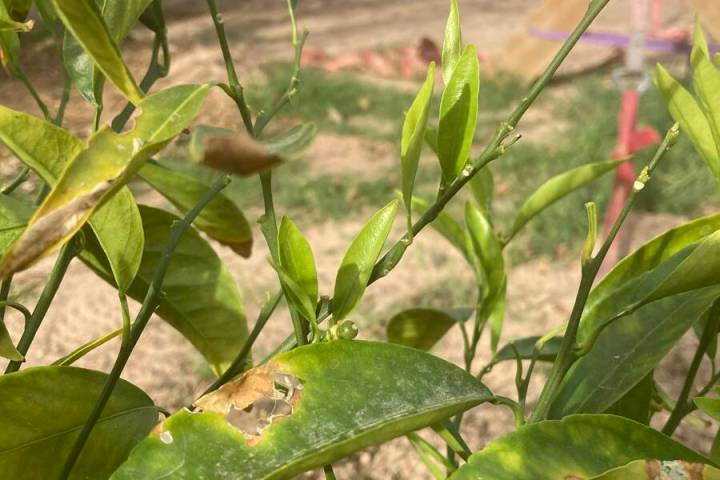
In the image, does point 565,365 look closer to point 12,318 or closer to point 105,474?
point 105,474

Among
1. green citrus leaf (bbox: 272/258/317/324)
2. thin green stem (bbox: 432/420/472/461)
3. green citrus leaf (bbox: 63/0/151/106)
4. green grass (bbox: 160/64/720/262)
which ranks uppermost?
green grass (bbox: 160/64/720/262)

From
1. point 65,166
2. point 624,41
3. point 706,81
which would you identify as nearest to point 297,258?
point 65,166

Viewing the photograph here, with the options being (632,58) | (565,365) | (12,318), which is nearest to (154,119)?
(565,365)

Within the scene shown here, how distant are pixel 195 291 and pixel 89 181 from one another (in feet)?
0.97

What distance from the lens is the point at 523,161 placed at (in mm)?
2484

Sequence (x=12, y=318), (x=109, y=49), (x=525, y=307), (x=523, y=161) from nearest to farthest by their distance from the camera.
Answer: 1. (x=109, y=49)
2. (x=12, y=318)
3. (x=525, y=307)
4. (x=523, y=161)

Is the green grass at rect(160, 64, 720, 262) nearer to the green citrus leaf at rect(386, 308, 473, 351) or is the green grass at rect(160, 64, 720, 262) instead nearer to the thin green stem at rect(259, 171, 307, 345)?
the green citrus leaf at rect(386, 308, 473, 351)

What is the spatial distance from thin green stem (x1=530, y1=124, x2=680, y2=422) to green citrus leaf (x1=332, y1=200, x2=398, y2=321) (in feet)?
0.33

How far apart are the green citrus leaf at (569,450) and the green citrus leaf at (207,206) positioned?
26cm

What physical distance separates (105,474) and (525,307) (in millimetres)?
1360

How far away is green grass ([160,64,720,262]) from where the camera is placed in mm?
2146

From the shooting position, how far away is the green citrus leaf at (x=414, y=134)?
406 millimetres

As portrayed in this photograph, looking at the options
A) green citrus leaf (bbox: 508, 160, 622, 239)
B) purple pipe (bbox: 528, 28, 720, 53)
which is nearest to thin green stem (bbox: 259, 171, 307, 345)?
green citrus leaf (bbox: 508, 160, 622, 239)

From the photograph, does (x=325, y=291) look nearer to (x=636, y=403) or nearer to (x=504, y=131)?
(x=636, y=403)
